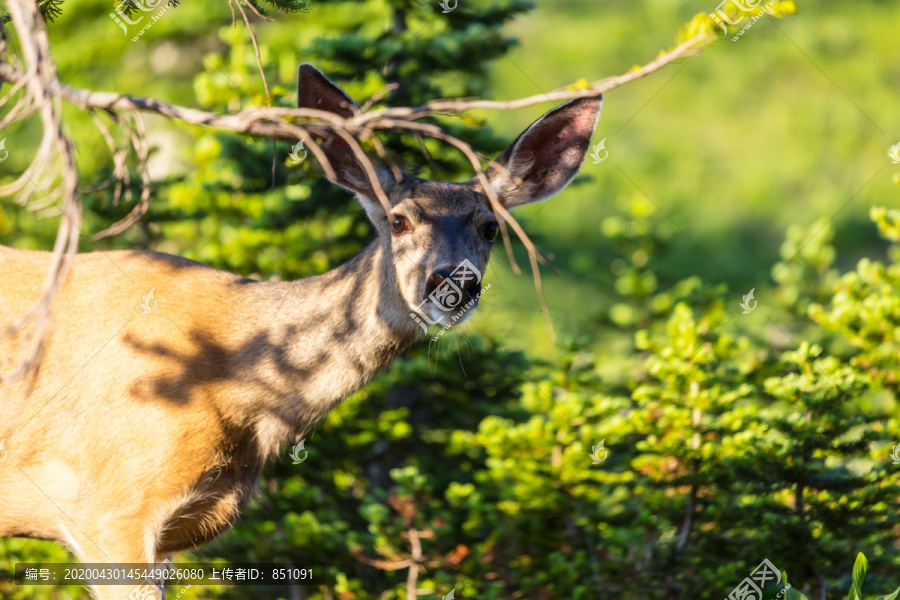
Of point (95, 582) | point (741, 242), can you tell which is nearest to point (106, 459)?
point (95, 582)

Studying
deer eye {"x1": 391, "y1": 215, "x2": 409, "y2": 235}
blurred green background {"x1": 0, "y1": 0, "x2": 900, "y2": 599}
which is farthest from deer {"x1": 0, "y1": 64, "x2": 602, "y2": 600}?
blurred green background {"x1": 0, "y1": 0, "x2": 900, "y2": 599}

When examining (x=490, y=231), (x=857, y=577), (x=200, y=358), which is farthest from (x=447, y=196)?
(x=857, y=577)

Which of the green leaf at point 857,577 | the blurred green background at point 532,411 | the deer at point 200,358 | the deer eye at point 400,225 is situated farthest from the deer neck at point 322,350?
the green leaf at point 857,577

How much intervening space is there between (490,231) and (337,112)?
1.00 meters

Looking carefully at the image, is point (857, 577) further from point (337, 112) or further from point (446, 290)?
point (337, 112)

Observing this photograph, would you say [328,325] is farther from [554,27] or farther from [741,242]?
[554,27]

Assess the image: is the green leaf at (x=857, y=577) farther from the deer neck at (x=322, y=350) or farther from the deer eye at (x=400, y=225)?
the deer eye at (x=400, y=225)

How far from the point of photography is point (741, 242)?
12.7 m

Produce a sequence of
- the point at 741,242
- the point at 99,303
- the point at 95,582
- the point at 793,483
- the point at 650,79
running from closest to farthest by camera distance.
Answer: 1. the point at 95,582
2. the point at 99,303
3. the point at 793,483
4. the point at 741,242
5. the point at 650,79

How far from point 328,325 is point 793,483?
110 inches

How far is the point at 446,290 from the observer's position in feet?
13.3

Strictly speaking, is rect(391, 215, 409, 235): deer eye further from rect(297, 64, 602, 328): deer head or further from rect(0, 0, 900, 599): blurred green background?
rect(0, 0, 900, 599): blurred green background

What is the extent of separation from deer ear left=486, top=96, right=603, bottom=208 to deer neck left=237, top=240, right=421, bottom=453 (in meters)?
0.80

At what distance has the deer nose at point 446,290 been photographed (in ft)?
13.3
